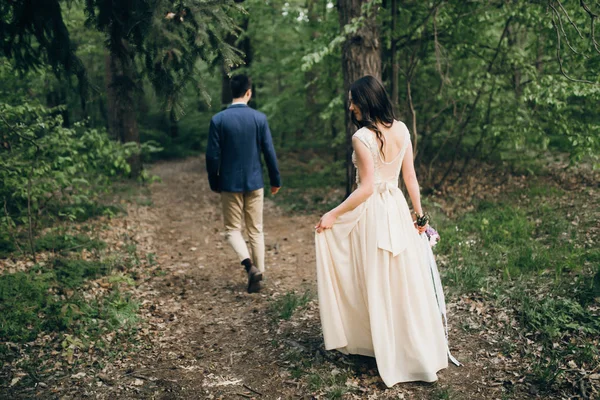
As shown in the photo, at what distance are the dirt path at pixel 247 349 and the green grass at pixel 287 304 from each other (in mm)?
68

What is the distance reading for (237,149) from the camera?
5.51 meters

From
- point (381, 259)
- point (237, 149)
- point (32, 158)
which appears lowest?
point (381, 259)

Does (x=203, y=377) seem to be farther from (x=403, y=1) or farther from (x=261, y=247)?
(x=403, y=1)

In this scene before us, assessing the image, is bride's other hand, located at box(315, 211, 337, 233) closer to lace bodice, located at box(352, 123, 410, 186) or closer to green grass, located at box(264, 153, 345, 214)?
lace bodice, located at box(352, 123, 410, 186)

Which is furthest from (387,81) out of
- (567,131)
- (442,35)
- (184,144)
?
(184,144)

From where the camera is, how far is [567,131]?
7.57m

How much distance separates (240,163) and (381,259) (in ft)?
8.11

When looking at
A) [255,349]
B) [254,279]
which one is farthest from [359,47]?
[255,349]

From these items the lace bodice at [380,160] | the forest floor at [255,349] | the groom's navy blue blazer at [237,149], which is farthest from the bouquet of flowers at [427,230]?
the groom's navy blue blazer at [237,149]

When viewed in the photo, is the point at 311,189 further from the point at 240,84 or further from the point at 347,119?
the point at 240,84

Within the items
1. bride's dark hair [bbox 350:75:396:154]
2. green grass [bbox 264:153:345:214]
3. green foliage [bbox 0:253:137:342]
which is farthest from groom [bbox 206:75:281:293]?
green grass [bbox 264:153:345:214]

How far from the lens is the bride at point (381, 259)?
359 cm

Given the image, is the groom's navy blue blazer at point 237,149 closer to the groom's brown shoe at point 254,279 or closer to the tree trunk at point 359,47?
the groom's brown shoe at point 254,279

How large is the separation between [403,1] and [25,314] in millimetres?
7627
